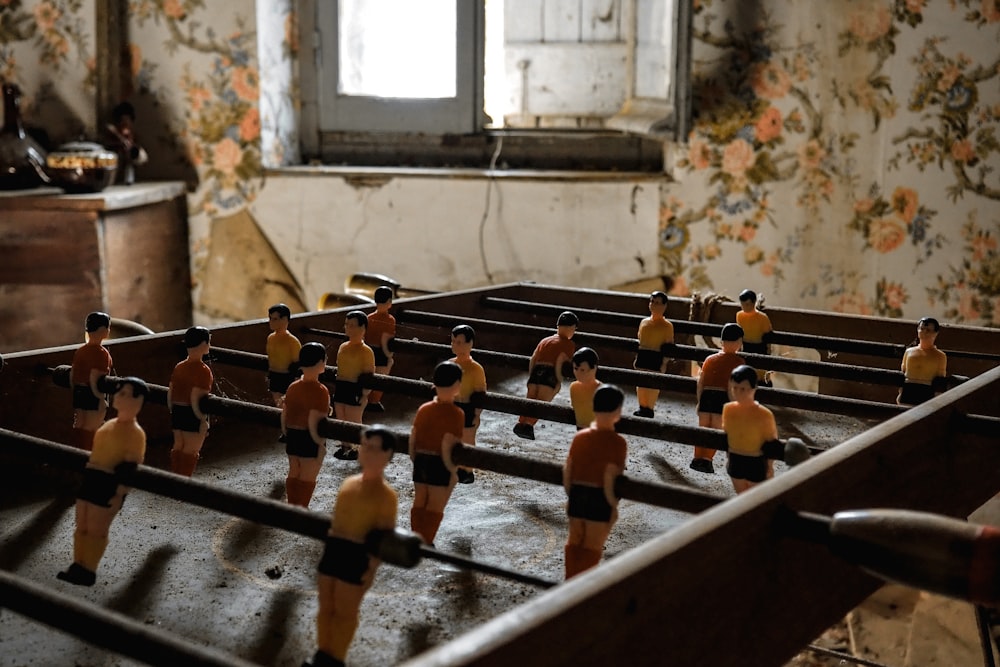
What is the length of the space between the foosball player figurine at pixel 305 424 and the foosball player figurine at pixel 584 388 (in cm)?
27

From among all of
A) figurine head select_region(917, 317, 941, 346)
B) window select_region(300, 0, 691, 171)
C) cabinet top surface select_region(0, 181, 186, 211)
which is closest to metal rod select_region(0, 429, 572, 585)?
figurine head select_region(917, 317, 941, 346)

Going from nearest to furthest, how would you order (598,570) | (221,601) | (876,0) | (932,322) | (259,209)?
(598,570) → (221,601) → (932,322) → (876,0) → (259,209)

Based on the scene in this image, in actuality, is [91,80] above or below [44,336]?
above

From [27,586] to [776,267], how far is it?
2582 mm

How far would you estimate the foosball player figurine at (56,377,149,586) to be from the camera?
888 millimetres

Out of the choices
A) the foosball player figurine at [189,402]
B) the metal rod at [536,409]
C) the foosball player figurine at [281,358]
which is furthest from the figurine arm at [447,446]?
the foosball player figurine at [281,358]

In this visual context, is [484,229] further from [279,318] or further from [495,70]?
[279,318]

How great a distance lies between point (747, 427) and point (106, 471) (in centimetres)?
59

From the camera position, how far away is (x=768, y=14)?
2891mm

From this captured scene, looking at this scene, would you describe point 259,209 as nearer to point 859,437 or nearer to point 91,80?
point 91,80

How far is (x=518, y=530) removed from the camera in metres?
1.23

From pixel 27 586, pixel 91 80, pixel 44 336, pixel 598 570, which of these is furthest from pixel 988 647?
pixel 91 80

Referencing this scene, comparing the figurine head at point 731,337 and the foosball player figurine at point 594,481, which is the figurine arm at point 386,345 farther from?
the foosball player figurine at point 594,481

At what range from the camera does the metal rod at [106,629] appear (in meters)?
0.58
